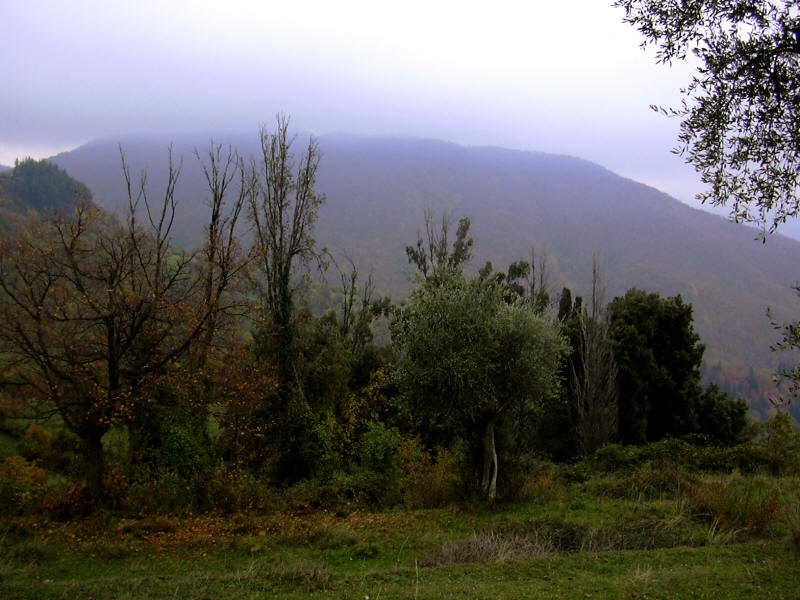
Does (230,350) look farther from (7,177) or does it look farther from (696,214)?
(696,214)

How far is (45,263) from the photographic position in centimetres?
1386

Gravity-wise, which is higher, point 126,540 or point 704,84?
point 704,84

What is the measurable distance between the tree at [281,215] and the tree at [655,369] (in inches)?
678

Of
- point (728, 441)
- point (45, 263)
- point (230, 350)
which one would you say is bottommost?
point (728, 441)

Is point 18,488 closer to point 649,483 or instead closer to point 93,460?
point 93,460

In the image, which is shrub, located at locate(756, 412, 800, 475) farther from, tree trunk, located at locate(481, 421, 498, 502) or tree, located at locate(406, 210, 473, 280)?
tree, located at locate(406, 210, 473, 280)

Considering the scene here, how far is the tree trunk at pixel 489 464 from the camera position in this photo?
15.0 m

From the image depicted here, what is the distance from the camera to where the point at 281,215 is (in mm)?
23797

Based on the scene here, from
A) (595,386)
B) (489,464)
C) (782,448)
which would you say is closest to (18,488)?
(489,464)

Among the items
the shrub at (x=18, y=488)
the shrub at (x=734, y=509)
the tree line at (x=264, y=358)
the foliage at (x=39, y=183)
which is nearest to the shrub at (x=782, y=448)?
the shrub at (x=734, y=509)

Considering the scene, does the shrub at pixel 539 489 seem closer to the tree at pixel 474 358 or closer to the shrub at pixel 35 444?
the tree at pixel 474 358

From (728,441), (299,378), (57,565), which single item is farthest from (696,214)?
(57,565)

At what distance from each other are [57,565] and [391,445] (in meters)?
11.5

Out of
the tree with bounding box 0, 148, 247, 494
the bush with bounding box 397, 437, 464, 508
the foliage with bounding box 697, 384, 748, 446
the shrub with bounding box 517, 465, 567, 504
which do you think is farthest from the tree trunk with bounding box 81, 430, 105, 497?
the foliage with bounding box 697, 384, 748, 446
